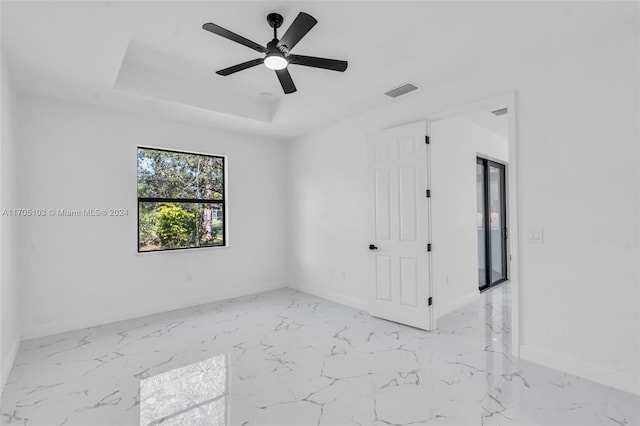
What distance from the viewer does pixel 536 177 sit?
2.65m

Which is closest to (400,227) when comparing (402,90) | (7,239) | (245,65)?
(402,90)

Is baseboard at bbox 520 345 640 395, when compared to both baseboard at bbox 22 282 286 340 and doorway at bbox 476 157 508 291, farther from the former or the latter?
baseboard at bbox 22 282 286 340

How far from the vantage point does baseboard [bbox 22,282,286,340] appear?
3.31 meters

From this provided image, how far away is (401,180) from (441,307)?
65.1 inches

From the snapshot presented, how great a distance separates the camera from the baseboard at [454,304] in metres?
3.62

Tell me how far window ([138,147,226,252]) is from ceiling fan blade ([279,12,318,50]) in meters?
2.78

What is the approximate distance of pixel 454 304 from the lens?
409 centimetres

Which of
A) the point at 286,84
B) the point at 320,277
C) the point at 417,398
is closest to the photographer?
the point at 417,398

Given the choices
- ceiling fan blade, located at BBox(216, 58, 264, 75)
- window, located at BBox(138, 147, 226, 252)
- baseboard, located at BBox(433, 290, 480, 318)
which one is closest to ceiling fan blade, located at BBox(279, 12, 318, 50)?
ceiling fan blade, located at BBox(216, 58, 264, 75)

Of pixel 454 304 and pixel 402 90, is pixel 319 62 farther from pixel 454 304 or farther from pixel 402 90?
pixel 454 304

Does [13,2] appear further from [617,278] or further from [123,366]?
[617,278]

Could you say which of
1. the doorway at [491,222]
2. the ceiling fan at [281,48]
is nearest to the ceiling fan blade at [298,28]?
the ceiling fan at [281,48]

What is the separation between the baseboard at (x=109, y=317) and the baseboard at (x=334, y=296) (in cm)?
96

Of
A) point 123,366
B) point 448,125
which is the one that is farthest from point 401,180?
point 123,366
